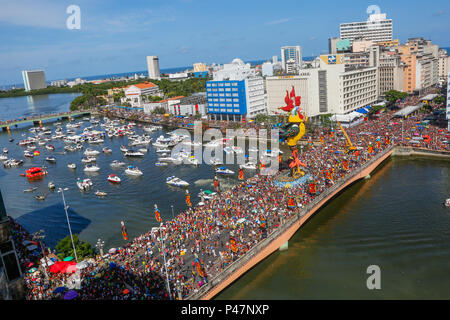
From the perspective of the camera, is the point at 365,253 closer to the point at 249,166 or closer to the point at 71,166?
the point at 249,166

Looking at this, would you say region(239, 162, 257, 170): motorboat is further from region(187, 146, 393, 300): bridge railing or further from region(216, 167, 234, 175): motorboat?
region(187, 146, 393, 300): bridge railing

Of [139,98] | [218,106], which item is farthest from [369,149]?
[139,98]

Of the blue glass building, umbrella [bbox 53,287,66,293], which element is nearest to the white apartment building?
the blue glass building

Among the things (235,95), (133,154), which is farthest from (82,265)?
(235,95)

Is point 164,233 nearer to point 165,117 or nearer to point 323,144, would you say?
point 323,144

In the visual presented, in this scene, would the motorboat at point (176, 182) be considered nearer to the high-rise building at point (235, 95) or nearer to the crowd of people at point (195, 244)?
the crowd of people at point (195, 244)

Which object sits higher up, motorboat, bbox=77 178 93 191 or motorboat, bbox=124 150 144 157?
motorboat, bbox=124 150 144 157
